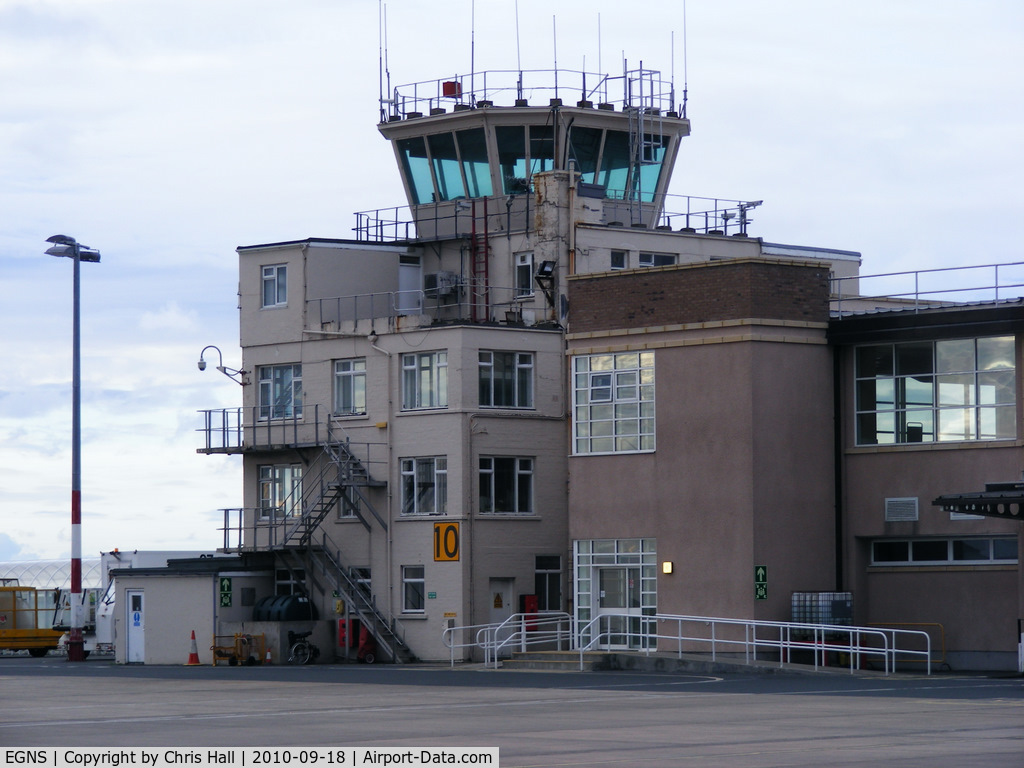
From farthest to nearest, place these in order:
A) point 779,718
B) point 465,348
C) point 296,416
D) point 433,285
→ point 433,285 → point 296,416 → point 465,348 → point 779,718

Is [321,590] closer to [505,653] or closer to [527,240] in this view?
[505,653]

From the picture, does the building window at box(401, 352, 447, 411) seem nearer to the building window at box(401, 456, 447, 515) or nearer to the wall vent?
the building window at box(401, 456, 447, 515)

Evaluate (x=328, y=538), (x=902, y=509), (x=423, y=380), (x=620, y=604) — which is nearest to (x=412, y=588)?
(x=328, y=538)

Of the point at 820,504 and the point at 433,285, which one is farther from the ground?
the point at 433,285

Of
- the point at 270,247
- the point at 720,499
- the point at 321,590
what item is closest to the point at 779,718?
the point at 720,499

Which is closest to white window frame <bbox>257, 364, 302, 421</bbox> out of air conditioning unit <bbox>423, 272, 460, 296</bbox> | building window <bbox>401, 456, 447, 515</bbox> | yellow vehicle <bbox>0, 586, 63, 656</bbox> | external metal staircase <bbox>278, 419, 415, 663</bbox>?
external metal staircase <bbox>278, 419, 415, 663</bbox>

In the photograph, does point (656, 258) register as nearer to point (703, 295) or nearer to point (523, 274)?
point (523, 274)

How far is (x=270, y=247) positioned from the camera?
47500mm

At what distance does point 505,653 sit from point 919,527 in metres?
11.0

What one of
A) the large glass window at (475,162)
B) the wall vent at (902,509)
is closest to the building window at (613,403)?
the wall vent at (902,509)

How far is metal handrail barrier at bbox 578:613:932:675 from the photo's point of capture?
34031 mm

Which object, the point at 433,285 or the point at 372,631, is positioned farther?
the point at 433,285

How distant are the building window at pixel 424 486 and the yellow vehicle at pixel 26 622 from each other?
53.3ft

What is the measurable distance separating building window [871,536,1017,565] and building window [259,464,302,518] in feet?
54.0
